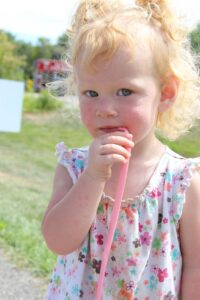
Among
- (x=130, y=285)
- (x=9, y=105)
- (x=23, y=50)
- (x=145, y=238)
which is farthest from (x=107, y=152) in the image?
(x=23, y=50)

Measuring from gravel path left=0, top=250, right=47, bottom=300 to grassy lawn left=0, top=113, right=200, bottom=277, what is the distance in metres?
0.08

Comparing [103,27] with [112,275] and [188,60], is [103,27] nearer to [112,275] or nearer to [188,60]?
[188,60]

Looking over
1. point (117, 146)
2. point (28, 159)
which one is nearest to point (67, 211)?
point (117, 146)

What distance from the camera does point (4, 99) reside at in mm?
5043

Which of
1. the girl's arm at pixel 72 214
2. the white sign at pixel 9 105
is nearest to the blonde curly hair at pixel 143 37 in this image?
the girl's arm at pixel 72 214

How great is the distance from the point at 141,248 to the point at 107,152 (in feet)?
1.08

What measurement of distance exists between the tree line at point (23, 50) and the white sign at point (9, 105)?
46 centimetres

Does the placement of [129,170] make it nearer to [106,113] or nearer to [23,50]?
[106,113]

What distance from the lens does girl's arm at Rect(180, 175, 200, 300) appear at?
166 cm

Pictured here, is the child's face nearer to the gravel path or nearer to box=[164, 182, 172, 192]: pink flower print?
box=[164, 182, 172, 192]: pink flower print

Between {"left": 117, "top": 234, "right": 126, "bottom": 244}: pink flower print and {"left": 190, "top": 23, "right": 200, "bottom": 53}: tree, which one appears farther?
{"left": 190, "top": 23, "right": 200, "bottom": 53}: tree

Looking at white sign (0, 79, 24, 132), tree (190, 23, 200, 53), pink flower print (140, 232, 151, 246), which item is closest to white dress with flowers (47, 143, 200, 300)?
pink flower print (140, 232, 151, 246)

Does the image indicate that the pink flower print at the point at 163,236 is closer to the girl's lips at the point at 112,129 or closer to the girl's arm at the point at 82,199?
the girl's arm at the point at 82,199

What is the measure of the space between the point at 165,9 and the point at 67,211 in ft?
2.09
